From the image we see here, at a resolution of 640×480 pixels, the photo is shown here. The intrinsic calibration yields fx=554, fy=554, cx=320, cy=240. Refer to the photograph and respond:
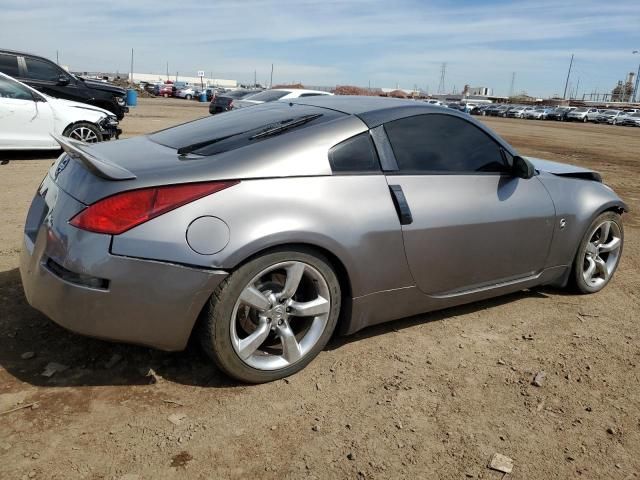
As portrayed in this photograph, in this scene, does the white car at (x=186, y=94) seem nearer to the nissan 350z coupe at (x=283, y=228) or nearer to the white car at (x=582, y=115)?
the white car at (x=582, y=115)

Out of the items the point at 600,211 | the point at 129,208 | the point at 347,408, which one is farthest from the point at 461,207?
the point at 129,208

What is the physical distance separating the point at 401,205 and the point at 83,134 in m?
8.09

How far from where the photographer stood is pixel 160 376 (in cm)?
286

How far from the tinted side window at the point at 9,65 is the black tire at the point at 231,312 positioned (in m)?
11.0

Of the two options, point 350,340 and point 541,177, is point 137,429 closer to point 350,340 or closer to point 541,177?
point 350,340

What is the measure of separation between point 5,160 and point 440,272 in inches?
336

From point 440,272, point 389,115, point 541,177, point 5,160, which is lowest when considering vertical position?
point 5,160

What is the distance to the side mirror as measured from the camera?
3.59 meters

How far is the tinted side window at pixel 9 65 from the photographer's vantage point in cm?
1114

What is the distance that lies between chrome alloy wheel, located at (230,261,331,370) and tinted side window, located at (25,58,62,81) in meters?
11.0

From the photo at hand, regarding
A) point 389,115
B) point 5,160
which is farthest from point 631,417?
point 5,160

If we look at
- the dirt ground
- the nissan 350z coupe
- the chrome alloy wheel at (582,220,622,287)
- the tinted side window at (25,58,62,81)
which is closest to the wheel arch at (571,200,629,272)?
the chrome alloy wheel at (582,220,622,287)

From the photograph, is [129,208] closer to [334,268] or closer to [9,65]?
[334,268]

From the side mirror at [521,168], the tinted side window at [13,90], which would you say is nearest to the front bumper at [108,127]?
the tinted side window at [13,90]
